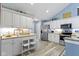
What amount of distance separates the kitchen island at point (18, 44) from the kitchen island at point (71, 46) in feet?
2.18

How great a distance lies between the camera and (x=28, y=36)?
193cm

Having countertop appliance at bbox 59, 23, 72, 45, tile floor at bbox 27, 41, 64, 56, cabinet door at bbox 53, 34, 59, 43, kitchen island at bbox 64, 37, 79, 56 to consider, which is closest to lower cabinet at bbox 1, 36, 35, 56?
tile floor at bbox 27, 41, 64, 56

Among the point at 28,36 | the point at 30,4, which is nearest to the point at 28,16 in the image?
the point at 30,4

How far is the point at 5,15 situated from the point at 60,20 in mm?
1050

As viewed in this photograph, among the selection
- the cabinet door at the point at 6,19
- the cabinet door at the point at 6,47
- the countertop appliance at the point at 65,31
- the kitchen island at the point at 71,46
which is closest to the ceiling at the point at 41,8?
the cabinet door at the point at 6,19

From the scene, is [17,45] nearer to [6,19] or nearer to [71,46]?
[6,19]

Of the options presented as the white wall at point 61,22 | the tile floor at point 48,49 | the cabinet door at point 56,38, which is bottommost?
the tile floor at point 48,49

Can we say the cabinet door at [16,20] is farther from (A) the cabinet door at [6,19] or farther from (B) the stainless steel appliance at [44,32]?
(B) the stainless steel appliance at [44,32]

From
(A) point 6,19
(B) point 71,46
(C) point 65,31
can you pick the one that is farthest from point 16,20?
(B) point 71,46

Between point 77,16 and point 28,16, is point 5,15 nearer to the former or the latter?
point 28,16

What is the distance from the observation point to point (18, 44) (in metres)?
2.07

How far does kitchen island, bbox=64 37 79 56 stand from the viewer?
1739mm

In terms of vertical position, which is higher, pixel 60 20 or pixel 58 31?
pixel 60 20

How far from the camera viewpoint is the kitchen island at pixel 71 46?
5.70ft
